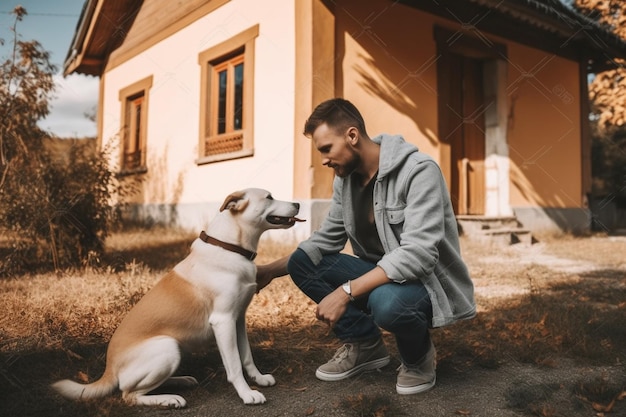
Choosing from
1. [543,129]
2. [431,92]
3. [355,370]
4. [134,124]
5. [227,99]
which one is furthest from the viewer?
[134,124]

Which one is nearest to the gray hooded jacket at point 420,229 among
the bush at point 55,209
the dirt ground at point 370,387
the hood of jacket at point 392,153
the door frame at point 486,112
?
the hood of jacket at point 392,153

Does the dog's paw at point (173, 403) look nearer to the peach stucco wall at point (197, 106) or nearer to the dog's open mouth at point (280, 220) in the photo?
the dog's open mouth at point (280, 220)

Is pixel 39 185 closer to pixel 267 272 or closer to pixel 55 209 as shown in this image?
pixel 55 209

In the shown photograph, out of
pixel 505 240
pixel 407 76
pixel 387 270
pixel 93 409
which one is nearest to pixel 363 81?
pixel 407 76

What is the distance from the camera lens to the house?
7043 millimetres

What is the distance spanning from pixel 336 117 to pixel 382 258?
737mm

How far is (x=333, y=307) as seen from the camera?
2.22 metres

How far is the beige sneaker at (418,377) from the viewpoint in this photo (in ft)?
7.70

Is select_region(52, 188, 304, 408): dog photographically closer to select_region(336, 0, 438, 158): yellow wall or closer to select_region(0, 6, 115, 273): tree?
select_region(0, 6, 115, 273): tree

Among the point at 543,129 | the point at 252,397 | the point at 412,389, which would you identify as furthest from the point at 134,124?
the point at 412,389

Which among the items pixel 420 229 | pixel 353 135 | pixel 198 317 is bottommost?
pixel 198 317

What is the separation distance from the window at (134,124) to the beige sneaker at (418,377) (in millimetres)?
9200

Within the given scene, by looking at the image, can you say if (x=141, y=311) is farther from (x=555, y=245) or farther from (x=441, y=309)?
(x=555, y=245)

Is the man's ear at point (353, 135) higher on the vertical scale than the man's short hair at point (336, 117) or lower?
lower
